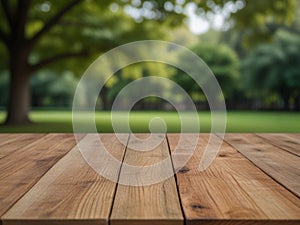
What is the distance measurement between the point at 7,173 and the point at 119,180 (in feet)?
1.44

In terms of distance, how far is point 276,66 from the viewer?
22125 millimetres

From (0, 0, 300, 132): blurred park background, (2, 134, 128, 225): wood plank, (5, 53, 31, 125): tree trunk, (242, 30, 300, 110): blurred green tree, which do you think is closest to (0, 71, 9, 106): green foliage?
(0, 0, 300, 132): blurred park background

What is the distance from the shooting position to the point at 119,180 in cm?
128

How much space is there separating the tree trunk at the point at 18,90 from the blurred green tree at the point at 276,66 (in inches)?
614

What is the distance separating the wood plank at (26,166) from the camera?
1.12 meters

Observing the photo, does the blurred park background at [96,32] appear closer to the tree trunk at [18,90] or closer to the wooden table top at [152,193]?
the tree trunk at [18,90]

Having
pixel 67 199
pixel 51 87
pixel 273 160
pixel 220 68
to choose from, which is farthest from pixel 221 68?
pixel 67 199

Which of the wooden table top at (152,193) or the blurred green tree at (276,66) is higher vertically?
the blurred green tree at (276,66)

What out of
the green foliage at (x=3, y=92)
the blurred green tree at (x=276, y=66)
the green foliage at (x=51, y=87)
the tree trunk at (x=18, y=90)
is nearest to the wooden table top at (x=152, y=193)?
the tree trunk at (x=18, y=90)

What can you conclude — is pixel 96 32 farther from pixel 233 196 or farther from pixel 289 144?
pixel 233 196

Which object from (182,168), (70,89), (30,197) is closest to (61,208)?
(30,197)

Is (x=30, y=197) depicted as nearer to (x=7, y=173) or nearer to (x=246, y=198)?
(x=7, y=173)

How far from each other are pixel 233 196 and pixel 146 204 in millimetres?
256

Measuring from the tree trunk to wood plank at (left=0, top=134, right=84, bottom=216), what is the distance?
24.7 ft
